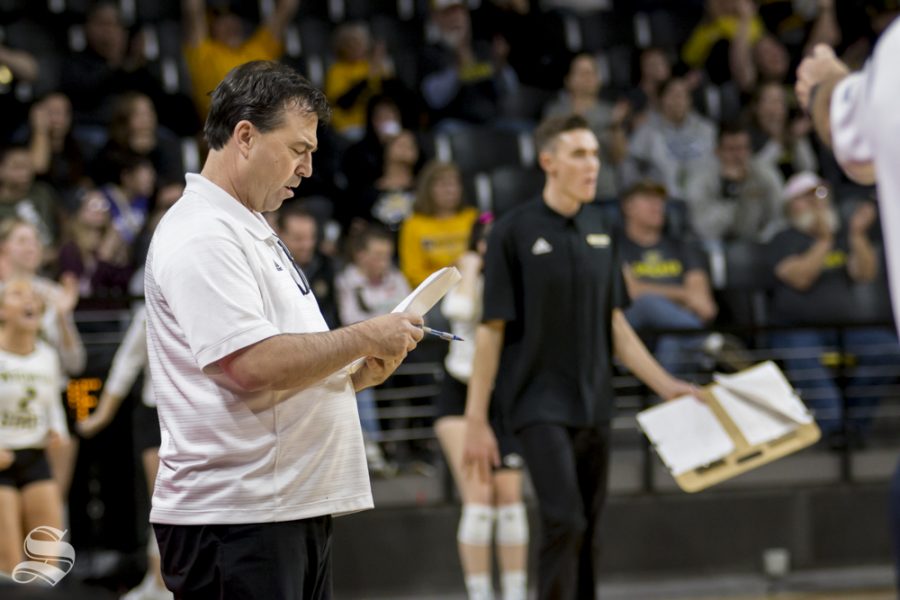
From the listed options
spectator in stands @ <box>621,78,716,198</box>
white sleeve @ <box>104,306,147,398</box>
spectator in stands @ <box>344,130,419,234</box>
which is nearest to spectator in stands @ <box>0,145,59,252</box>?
white sleeve @ <box>104,306,147,398</box>

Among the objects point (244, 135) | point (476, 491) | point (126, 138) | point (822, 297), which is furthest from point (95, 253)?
point (244, 135)

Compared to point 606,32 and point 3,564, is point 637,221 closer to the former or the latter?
point 606,32

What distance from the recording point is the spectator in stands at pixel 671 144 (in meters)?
9.88

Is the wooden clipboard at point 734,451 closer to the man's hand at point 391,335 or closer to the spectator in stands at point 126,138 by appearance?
the man's hand at point 391,335

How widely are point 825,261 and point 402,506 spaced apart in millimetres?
3410

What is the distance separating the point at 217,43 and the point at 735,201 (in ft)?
13.1

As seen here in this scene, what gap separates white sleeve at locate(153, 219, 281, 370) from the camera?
2734mm

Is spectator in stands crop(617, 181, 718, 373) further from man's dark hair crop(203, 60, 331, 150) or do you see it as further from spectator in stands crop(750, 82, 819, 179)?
man's dark hair crop(203, 60, 331, 150)

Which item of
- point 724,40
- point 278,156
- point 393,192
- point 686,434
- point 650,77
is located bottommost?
point 686,434

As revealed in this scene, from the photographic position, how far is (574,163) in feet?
17.2

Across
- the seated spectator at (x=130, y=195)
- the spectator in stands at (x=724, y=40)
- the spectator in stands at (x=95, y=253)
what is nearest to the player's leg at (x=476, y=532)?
the spectator in stands at (x=95, y=253)

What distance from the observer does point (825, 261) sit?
883 cm

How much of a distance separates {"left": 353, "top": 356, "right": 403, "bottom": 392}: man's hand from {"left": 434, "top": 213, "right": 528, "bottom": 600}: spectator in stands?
3.20 m

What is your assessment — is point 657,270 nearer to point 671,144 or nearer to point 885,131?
point 671,144
